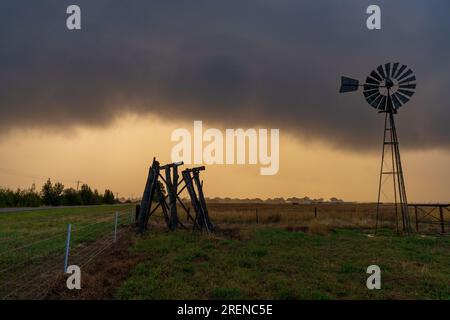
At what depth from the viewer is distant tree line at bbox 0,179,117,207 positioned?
212 ft

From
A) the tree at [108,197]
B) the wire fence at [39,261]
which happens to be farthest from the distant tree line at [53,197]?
the wire fence at [39,261]

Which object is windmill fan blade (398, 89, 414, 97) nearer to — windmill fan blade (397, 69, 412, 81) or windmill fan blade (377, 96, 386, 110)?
windmill fan blade (397, 69, 412, 81)

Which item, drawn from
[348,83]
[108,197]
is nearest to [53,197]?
[108,197]

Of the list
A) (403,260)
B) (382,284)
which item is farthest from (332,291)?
(403,260)

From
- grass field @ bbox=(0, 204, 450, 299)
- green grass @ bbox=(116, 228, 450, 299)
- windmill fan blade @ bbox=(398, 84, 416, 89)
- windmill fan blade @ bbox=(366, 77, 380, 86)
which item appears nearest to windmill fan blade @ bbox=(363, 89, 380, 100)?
windmill fan blade @ bbox=(366, 77, 380, 86)

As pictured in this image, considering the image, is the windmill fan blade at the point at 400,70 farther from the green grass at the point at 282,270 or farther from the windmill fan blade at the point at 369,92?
the green grass at the point at 282,270

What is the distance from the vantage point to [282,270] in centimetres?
846

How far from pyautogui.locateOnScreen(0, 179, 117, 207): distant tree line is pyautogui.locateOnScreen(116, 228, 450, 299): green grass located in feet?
212

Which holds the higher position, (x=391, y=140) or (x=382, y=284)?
(x=391, y=140)

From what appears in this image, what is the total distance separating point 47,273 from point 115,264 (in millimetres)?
1644
